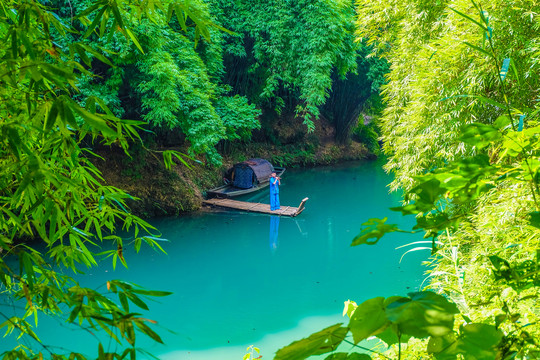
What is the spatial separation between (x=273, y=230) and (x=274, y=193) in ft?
3.20

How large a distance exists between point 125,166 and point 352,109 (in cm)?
896

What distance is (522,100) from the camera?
3.52 m

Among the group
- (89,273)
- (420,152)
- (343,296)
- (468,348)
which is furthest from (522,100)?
(89,273)

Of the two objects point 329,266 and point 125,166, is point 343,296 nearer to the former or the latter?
point 329,266

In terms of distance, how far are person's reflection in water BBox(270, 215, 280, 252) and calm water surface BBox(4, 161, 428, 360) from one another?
0.06 feet

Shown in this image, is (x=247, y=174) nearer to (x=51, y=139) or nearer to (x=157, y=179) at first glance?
(x=157, y=179)

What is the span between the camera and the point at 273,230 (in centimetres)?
830

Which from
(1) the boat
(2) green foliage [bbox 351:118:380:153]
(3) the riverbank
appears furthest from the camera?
(2) green foliage [bbox 351:118:380:153]

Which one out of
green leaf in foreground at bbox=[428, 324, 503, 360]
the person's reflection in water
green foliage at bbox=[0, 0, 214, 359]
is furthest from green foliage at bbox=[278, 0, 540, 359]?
the person's reflection in water

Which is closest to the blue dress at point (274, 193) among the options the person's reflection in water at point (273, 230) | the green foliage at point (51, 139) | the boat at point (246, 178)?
the person's reflection in water at point (273, 230)

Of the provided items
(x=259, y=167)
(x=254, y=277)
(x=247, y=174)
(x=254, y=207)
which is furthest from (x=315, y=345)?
(x=259, y=167)

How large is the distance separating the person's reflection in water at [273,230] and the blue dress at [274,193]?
23 centimetres

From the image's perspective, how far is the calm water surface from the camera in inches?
187

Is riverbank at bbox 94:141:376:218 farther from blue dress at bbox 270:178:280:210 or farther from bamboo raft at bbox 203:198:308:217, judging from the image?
blue dress at bbox 270:178:280:210
